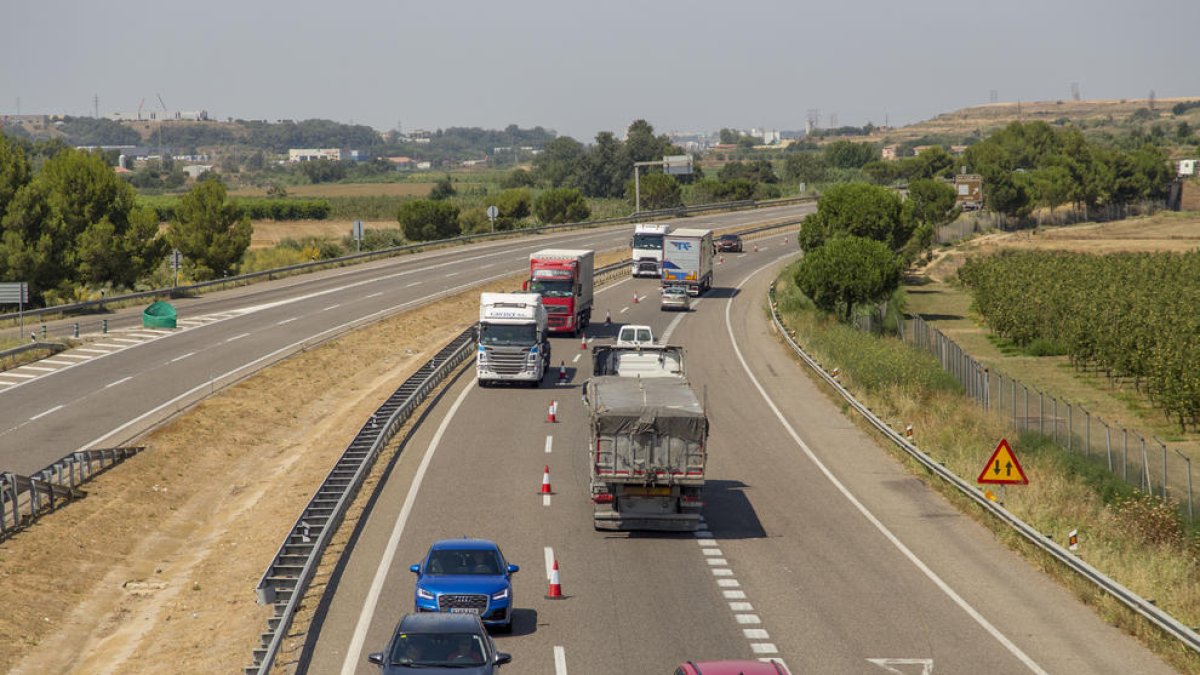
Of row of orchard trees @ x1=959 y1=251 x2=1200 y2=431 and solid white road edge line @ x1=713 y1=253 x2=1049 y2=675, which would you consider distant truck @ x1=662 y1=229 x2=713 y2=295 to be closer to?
row of orchard trees @ x1=959 y1=251 x2=1200 y2=431

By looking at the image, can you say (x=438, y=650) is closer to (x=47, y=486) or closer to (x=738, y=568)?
(x=738, y=568)

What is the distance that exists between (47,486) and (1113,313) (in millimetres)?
47575

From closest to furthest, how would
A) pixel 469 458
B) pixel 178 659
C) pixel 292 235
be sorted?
pixel 178 659, pixel 469 458, pixel 292 235

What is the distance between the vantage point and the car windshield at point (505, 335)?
4669 cm

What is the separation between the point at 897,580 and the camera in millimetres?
24688

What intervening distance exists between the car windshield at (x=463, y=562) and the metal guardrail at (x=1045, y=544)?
1010 cm

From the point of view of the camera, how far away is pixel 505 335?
153 feet

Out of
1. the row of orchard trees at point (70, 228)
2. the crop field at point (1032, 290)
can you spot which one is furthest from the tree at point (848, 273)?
the row of orchard trees at point (70, 228)

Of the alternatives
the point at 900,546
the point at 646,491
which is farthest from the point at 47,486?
the point at 900,546

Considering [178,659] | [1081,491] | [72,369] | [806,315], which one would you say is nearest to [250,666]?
[178,659]

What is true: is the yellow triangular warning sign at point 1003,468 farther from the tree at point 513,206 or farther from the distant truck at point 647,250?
the tree at point 513,206

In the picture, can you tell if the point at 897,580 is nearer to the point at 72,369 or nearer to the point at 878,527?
the point at 878,527

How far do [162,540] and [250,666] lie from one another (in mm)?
15273

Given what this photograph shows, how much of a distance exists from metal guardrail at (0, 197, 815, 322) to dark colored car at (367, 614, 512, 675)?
4871 cm
